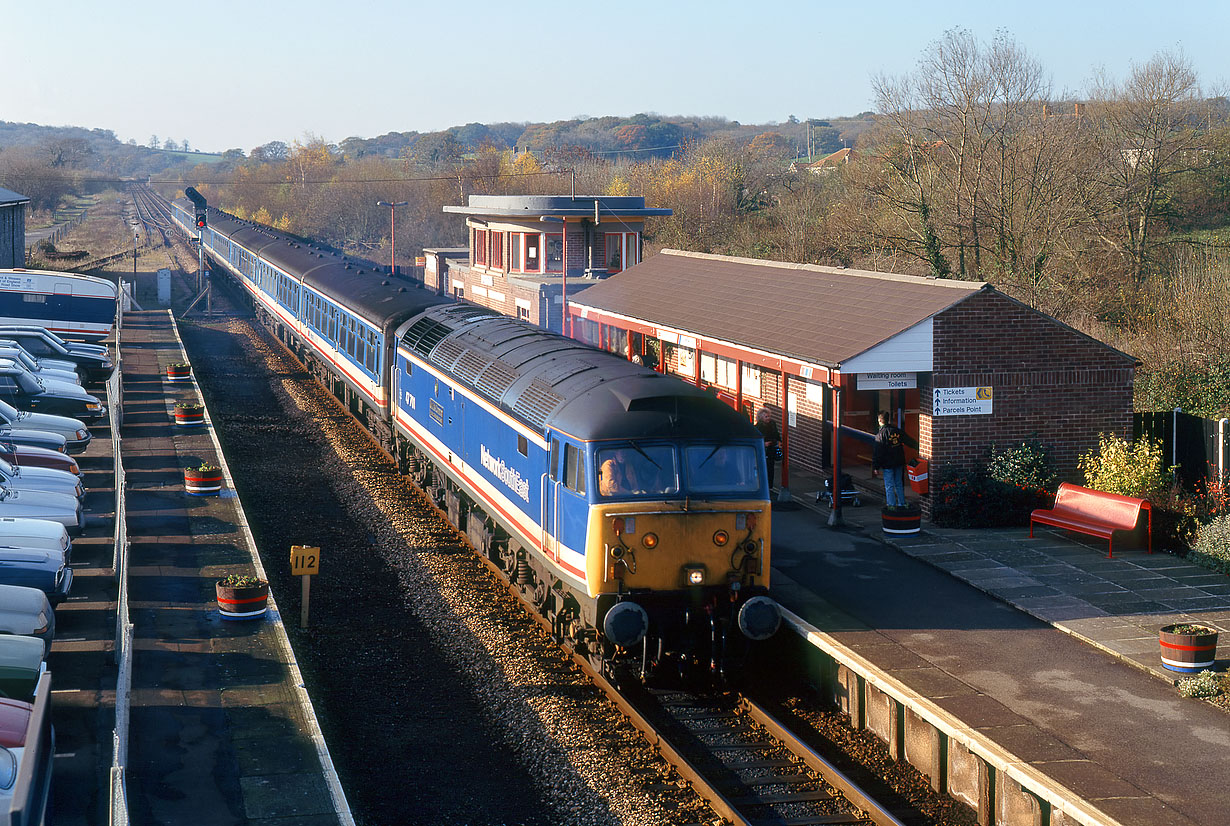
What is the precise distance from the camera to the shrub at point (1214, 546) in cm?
1495

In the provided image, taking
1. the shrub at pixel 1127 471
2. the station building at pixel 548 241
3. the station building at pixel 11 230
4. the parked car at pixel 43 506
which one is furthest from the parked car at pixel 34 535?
the station building at pixel 11 230

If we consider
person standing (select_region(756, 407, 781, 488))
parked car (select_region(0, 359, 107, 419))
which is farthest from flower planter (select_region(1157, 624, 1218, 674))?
parked car (select_region(0, 359, 107, 419))

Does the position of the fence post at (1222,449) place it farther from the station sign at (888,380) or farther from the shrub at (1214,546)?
the station sign at (888,380)

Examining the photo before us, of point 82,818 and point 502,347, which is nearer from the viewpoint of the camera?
point 82,818

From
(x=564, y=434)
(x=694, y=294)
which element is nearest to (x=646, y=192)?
(x=694, y=294)

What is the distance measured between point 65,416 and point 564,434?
54.4 feet

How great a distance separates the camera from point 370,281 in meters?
28.6

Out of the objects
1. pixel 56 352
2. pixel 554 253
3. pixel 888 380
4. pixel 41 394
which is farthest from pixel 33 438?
pixel 554 253

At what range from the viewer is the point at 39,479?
17625 millimetres

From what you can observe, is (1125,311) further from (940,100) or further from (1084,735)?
(1084,735)

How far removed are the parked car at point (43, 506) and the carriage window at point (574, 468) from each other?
732 centimetres

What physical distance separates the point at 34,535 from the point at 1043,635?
11484 mm

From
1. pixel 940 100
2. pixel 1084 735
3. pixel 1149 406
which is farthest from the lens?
pixel 940 100

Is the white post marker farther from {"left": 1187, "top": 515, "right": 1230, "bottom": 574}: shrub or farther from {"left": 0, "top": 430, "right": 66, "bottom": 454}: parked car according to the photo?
{"left": 1187, "top": 515, "right": 1230, "bottom": 574}: shrub
